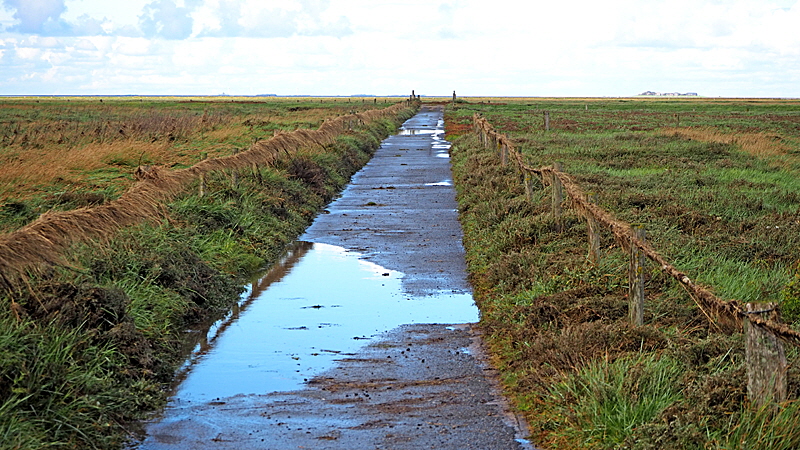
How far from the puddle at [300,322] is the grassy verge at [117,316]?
32 cm

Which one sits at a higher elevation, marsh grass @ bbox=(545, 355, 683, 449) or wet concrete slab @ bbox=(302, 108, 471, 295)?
marsh grass @ bbox=(545, 355, 683, 449)

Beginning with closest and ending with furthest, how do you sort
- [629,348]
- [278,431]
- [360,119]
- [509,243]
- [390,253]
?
[278,431], [629,348], [509,243], [390,253], [360,119]

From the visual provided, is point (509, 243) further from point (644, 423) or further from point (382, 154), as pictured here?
point (382, 154)

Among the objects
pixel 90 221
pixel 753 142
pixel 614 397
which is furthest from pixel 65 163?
pixel 753 142

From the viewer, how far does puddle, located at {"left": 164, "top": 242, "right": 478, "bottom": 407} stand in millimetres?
7535

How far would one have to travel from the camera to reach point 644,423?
514cm

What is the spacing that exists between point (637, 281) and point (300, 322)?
3953 mm

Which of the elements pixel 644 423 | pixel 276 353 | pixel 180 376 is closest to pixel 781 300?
pixel 644 423

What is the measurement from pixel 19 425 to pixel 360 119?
129 feet

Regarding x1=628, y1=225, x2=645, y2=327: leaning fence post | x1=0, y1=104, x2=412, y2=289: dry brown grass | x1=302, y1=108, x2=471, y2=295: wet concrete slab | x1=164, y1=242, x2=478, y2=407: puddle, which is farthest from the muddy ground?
x1=0, y1=104, x2=412, y2=289: dry brown grass

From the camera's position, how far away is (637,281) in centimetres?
722

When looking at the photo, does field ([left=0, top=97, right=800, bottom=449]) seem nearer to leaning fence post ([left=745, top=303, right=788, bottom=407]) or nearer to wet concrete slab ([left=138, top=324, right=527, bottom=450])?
leaning fence post ([left=745, top=303, right=788, bottom=407])

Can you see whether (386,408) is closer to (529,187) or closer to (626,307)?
(626,307)

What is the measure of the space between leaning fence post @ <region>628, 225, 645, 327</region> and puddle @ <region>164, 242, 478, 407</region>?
98.3 inches
